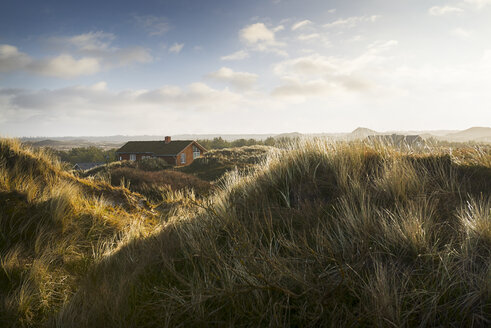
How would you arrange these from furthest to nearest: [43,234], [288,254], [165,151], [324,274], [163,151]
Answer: [163,151], [165,151], [43,234], [288,254], [324,274]

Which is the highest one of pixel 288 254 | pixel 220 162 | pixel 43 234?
pixel 288 254

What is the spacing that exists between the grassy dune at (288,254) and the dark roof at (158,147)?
39.6 m

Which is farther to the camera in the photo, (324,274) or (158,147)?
(158,147)

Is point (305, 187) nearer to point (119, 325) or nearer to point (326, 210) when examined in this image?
point (326, 210)

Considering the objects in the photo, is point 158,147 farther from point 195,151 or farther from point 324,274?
point 324,274

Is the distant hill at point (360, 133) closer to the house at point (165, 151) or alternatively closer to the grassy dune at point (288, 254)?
the grassy dune at point (288, 254)

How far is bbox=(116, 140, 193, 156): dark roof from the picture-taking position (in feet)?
148

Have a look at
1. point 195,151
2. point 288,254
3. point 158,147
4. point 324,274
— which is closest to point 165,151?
point 158,147

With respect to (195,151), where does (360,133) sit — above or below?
above

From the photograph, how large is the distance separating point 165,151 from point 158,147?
2.36 m

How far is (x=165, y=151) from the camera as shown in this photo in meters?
45.4

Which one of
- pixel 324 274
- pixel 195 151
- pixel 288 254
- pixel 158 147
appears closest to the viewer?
pixel 324 274

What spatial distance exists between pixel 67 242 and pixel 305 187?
179 inches

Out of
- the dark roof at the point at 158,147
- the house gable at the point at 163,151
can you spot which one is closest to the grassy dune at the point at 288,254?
the house gable at the point at 163,151
